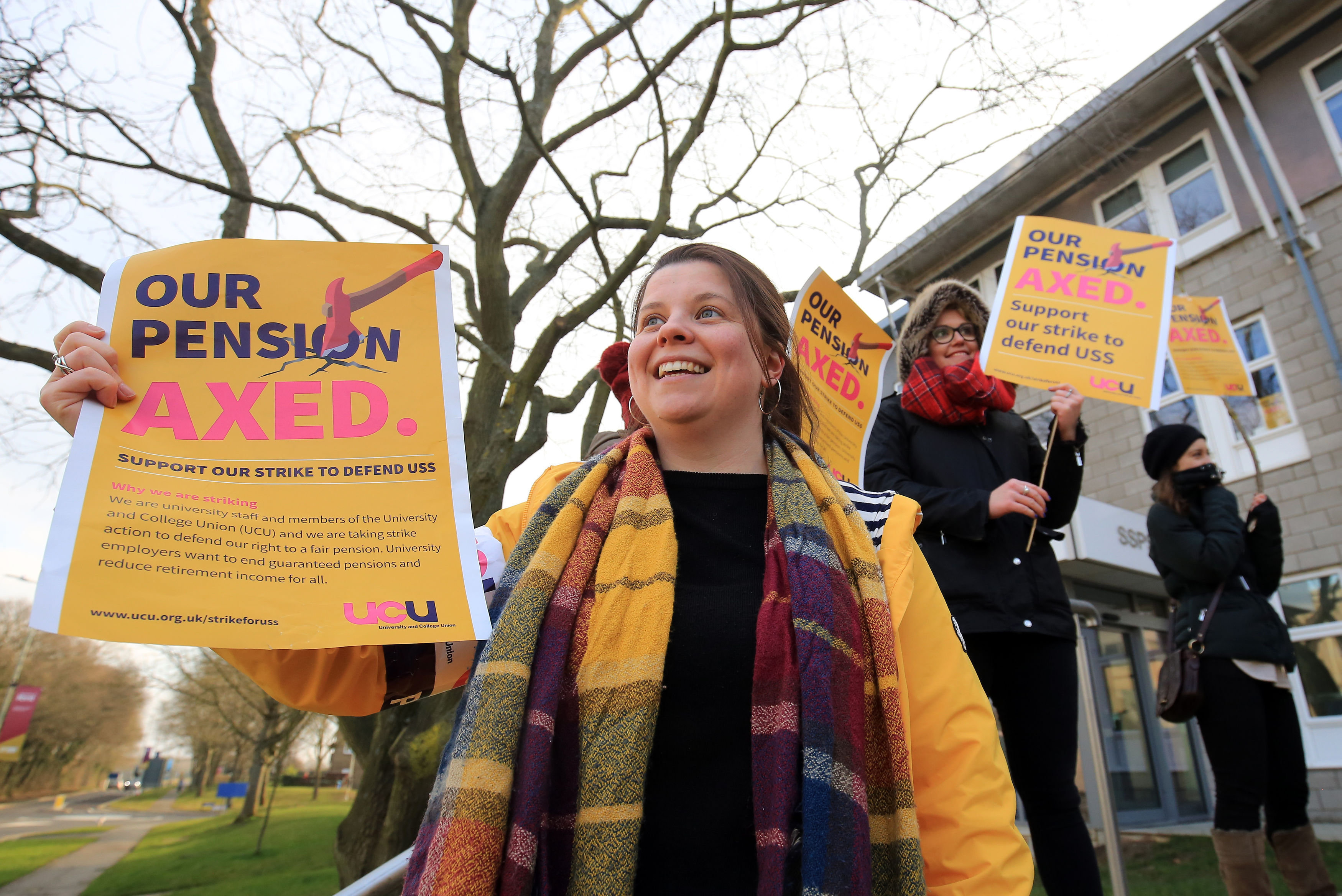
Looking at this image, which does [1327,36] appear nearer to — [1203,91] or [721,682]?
[1203,91]

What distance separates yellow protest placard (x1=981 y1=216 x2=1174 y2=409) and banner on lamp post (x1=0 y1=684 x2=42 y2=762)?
49867mm

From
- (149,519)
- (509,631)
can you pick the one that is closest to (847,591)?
(509,631)

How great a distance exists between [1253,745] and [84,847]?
35090 millimetres

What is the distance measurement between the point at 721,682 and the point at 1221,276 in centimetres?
1240

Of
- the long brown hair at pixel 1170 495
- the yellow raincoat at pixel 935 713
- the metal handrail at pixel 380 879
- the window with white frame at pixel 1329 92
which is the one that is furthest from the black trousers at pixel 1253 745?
the window with white frame at pixel 1329 92

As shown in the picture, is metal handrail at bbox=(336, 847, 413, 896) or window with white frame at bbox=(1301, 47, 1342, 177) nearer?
metal handrail at bbox=(336, 847, 413, 896)

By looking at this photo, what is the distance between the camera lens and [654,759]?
4.11 feet

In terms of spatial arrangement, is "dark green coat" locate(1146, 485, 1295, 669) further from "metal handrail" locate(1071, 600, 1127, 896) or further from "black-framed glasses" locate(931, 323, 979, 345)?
"black-framed glasses" locate(931, 323, 979, 345)

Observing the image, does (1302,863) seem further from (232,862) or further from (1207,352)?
(232,862)

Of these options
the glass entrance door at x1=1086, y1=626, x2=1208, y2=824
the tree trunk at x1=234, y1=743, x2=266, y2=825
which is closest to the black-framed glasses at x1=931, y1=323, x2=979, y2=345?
the glass entrance door at x1=1086, y1=626, x2=1208, y2=824

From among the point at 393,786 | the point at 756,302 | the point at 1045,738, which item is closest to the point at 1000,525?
the point at 1045,738

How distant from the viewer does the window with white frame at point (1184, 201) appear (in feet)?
36.8

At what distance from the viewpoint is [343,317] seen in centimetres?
138

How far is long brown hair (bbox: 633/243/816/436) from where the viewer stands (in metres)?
1.73
